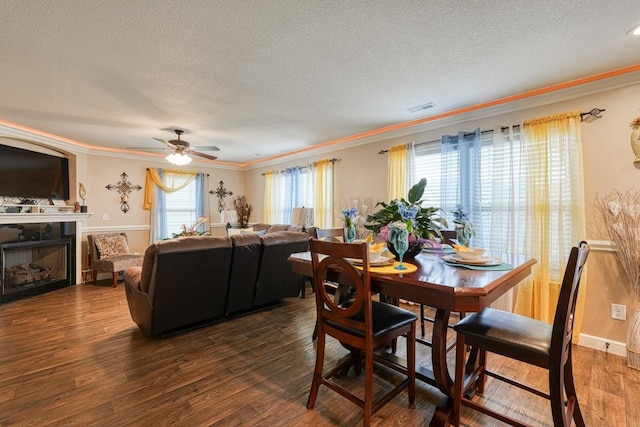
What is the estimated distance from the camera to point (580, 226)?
2666 millimetres

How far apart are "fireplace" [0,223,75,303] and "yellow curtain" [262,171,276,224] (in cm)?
345

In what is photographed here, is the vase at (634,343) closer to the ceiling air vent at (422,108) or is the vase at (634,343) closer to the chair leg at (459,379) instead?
the chair leg at (459,379)

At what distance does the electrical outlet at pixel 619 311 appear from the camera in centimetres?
251

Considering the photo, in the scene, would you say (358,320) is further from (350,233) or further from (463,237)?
(463,237)

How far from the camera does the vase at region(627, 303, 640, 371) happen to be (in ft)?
7.44

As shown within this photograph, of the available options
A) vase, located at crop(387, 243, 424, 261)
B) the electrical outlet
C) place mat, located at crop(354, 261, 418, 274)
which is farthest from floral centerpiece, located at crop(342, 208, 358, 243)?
the electrical outlet

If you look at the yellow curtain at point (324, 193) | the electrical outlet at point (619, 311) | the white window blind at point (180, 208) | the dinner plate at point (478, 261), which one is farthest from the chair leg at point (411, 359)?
the white window blind at point (180, 208)

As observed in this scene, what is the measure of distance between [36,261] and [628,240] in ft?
23.4

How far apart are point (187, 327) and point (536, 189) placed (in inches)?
152

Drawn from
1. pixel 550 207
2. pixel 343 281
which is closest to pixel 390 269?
pixel 343 281

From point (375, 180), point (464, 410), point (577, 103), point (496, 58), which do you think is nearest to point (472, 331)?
point (464, 410)

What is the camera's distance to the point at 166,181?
20.4 feet

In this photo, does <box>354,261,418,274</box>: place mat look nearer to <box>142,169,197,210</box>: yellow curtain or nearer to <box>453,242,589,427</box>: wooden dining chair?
<box>453,242,589,427</box>: wooden dining chair

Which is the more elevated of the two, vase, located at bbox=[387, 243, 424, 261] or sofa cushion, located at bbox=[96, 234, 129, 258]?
vase, located at bbox=[387, 243, 424, 261]
